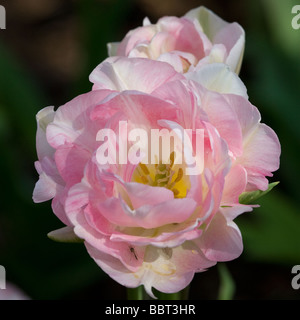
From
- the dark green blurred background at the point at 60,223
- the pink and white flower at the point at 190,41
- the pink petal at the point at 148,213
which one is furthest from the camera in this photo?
the dark green blurred background at the point at 60,223

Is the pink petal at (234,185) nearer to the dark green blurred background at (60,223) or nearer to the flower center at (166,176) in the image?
the flower center at (166,176)

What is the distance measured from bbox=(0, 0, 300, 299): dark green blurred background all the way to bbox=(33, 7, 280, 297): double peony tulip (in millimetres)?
781

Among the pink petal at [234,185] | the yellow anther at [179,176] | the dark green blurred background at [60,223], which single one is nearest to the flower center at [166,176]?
the yellow anther at [179,176]

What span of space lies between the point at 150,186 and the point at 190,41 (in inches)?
9.8

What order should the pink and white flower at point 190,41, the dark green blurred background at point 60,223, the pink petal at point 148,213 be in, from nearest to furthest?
the pink petal at point 148,213
the pink and white flower at point 190,41
the dark green blurred background at point 60,223

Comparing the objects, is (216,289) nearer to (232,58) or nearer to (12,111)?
(12,111)

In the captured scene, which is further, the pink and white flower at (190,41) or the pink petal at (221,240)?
the pink and white flower at (190,41)

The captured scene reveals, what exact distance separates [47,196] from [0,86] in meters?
1.05

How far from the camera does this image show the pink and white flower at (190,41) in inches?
31.0

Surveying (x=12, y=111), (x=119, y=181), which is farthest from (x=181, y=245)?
(x=12, y=111)

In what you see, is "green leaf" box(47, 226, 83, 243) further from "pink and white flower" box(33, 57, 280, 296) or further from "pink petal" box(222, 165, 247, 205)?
"pink petal" box(222, 165, 247, 205)

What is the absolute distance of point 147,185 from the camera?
2.19ft

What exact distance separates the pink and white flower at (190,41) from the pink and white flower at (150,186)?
77 millimetres

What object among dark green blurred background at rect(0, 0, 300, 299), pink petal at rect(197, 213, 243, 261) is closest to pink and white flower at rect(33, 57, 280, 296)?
pink petal at rect(197, 213, 243, 261)
